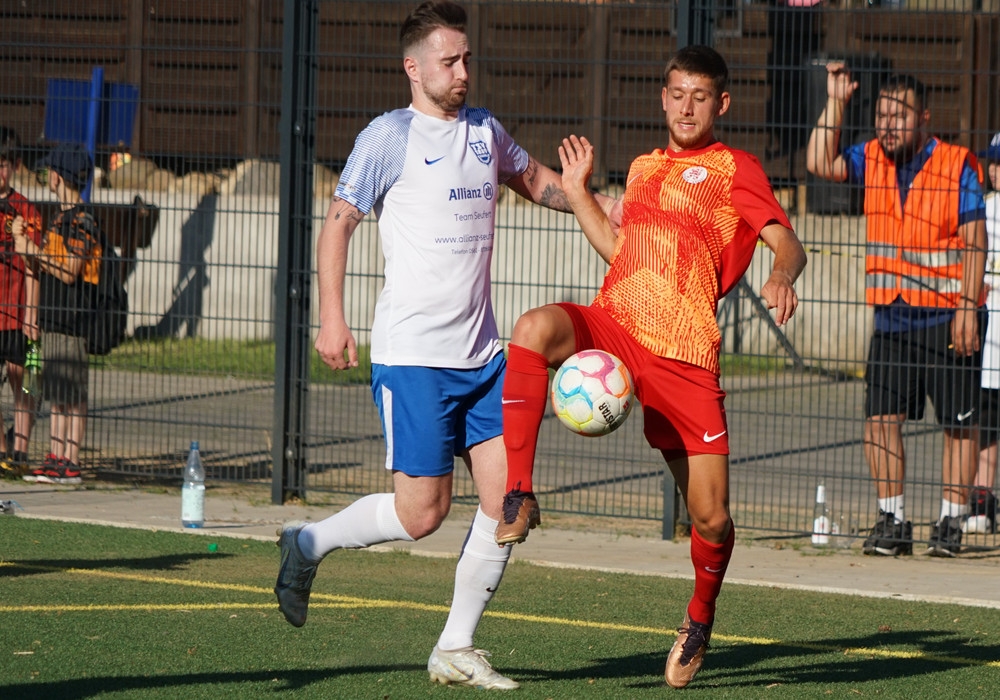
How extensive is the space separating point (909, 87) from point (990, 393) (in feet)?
6.14

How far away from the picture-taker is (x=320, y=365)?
12234 millimetres

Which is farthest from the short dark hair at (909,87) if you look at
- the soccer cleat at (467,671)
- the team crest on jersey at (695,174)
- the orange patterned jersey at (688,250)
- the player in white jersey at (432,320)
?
the soccer cleat at (467,671)

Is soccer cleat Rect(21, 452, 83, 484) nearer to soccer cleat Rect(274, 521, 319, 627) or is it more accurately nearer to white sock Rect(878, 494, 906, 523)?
soccer cleat Rect(274, 521, 319, 627)

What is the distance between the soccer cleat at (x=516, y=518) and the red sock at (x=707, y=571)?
0.79m

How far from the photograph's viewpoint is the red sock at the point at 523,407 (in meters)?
5.08

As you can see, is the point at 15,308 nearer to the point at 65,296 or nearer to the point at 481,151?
the point at 65,296

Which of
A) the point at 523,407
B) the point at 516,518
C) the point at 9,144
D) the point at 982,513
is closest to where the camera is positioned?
the point at 516,518

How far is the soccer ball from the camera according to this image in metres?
5.04

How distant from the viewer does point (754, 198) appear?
5.36 m

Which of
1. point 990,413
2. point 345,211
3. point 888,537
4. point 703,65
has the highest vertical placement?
point 703,65

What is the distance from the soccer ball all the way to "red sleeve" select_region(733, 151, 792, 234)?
30.0 inches

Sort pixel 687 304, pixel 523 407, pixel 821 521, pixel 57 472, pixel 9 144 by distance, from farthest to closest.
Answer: pixel 9 144 < pixel 57 472 < pixel 821 521 < pixel 687 304 < pixel 523 407

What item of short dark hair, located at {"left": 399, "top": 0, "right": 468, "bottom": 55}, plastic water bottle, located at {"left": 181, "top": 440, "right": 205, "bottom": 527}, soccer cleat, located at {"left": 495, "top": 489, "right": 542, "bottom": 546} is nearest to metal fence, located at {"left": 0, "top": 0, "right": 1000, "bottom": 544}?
plastic water bottle, located at {"left": 181, "top": 440, "right": 205, "bottom": 527}

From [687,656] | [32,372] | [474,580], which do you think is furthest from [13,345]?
[687,656]
